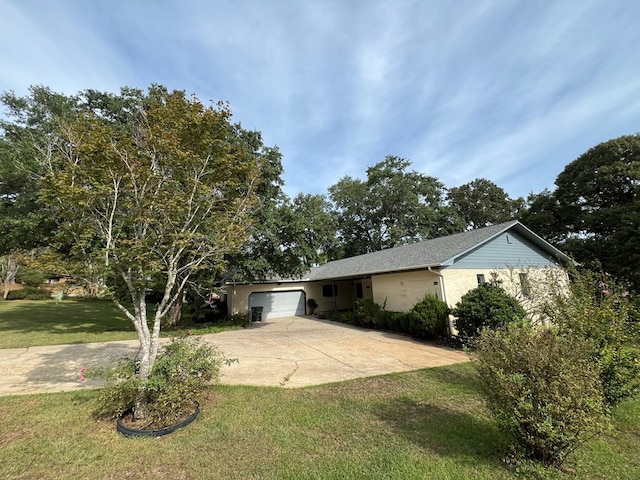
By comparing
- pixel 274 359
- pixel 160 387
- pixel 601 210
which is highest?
pixel 601 210

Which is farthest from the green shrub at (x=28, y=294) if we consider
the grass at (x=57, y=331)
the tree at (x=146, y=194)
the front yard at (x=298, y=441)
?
the tree at (x=146, y=194)

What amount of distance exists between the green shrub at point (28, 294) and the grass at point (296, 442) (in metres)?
32.9

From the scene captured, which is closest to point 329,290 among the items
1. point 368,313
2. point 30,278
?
point 368,313

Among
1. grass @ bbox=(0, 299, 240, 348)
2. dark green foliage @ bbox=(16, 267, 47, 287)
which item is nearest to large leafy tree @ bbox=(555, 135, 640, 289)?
grass @ bbox=(0, 299, 240, 348)

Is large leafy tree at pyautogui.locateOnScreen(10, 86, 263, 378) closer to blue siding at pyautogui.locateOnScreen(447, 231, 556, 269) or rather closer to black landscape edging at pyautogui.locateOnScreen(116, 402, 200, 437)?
black landscape edging at pyautogui.locateOnScreen(116, 402, 200, 437)

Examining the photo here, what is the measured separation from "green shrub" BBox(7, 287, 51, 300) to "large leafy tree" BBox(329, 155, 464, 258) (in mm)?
31571

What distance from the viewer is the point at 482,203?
119ft

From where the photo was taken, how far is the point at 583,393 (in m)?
2.90

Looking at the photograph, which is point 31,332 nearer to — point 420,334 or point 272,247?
point 272,247

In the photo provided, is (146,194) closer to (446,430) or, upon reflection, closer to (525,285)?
(446,430)

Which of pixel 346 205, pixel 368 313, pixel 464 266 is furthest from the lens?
pixel 346 205

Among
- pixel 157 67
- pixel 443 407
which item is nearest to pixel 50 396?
pixel 443 407

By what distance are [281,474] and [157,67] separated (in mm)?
10695

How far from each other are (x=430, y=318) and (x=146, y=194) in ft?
31.5
